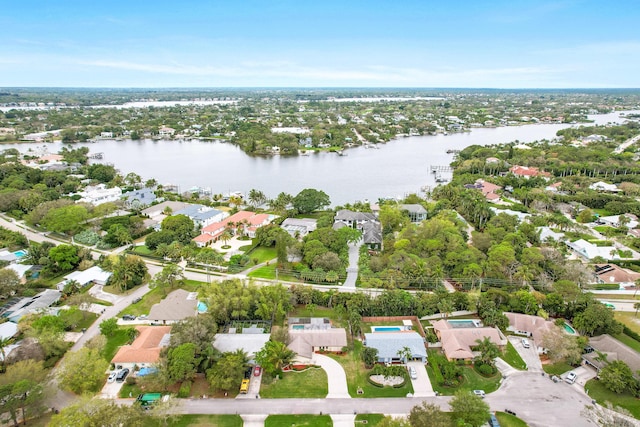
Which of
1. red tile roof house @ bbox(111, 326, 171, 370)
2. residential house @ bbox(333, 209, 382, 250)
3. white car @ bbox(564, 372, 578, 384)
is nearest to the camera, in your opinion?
white car @ bbox(564, 372, 578, 384)

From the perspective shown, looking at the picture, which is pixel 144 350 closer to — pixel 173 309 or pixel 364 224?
pixel 173 309

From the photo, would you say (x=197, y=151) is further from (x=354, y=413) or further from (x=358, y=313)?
(x=354, y=413)

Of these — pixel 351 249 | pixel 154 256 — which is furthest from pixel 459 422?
pixel 154 256

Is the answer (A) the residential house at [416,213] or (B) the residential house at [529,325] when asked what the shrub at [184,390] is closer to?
(B) the residential house at [529,325]

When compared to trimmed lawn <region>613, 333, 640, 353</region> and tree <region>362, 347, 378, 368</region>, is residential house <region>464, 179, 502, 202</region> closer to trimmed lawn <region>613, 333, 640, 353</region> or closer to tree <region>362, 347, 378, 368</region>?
trimmed lawn <region>613, 333, 640, 353</region>

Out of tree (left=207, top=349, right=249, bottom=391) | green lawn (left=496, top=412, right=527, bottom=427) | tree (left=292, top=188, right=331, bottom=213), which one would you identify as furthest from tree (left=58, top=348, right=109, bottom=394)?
tree (left=292, top=188, right=331, bottom=213)

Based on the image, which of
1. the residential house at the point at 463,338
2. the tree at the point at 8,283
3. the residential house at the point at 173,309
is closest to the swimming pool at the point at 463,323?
the residential house at the point at 463,338

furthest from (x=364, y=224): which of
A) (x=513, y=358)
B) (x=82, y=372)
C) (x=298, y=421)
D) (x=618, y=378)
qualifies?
(x=82, y=372)
